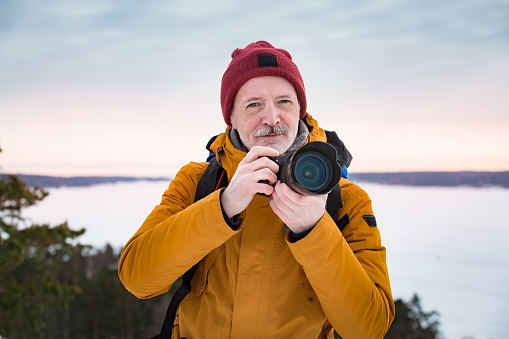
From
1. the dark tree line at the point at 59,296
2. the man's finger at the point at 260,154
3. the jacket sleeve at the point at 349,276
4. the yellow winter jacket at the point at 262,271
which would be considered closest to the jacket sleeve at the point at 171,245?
the yellow winter jacket at the point at 262,271

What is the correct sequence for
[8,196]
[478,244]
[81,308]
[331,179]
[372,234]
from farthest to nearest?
[478,244]
[81,308]
[8,196]
[372,234]
[331,179]

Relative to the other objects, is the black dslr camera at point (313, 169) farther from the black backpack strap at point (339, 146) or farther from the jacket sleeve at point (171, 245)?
the black backpack strap at point (339, 146)

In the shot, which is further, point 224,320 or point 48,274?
point 48,274

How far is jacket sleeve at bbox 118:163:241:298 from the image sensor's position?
1456 millimetres

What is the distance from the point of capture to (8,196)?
1027 cm

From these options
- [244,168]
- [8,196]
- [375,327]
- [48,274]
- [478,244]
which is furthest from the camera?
[478,244]

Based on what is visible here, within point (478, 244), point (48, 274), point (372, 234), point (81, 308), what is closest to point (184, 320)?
point (372, 234)

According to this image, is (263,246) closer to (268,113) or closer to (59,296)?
(268,113)

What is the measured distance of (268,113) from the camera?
1.76 meters

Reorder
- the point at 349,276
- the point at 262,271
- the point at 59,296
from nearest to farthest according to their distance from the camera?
the point at 349,276
the point at 262,271
the point at 59,296

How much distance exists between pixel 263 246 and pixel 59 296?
14943 millimetres

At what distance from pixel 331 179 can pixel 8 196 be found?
38.8 ft

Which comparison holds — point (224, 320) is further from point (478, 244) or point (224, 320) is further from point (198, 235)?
point (478, 244)

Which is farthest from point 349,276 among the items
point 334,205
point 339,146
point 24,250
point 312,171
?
point 24,250
